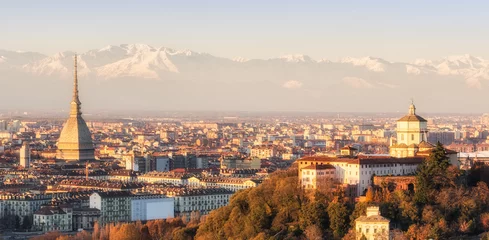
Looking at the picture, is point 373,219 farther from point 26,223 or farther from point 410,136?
point 26,223

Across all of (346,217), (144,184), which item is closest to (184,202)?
(144,184)

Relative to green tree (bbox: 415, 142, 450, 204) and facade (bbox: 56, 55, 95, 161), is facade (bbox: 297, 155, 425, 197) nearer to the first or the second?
green tree (bbox: 415, 142, 450, 204)

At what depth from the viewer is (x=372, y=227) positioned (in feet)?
144

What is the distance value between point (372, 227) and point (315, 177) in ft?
19.3

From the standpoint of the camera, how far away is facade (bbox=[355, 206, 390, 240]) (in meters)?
43.5

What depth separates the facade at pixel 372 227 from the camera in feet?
143

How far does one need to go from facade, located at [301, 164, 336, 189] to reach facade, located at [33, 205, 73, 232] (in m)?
15.6

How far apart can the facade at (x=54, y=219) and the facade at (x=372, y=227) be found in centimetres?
2091

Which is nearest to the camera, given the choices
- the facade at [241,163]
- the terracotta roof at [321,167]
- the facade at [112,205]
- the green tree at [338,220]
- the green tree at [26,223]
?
the green tree at [338,220]

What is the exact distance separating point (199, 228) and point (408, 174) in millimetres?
7668

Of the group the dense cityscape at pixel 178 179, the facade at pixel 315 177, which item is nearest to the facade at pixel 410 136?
the dense cityscape at pixel 178 179

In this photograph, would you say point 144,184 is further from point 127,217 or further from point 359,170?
point 359,170

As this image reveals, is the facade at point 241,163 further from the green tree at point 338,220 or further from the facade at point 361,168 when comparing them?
the green tree at point 338,220

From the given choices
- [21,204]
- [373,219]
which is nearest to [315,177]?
[373,219]
